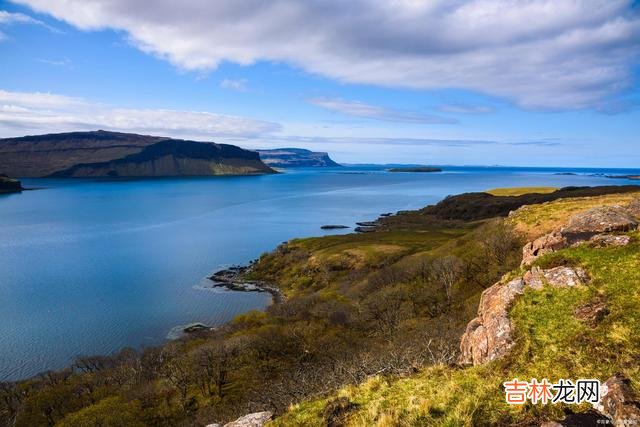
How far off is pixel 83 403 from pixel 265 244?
245ft

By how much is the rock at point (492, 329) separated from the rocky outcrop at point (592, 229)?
3.03m

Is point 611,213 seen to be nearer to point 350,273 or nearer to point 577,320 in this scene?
point 577,320

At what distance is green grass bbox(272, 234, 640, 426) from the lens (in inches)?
452

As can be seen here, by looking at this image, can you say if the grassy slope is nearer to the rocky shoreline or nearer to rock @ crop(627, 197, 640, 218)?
rock @ crop(627, 197, 640, 218)

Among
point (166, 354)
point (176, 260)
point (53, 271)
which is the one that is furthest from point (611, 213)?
point (53, 271)

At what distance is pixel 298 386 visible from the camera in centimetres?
2325

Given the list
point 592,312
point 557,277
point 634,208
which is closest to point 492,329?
point 592,312

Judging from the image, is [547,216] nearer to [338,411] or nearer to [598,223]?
[598,223]

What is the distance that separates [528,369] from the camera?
13.0m

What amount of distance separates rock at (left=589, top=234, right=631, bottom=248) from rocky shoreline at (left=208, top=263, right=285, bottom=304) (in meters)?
52.0

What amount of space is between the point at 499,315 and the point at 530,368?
11.4ft

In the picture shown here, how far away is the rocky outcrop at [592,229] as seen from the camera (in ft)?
67.1

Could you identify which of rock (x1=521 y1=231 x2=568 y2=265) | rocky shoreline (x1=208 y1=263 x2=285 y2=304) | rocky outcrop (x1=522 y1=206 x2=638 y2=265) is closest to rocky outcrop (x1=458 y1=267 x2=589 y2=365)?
rocky outcrop (x1=522 y1=206 x2=638 y2=265)

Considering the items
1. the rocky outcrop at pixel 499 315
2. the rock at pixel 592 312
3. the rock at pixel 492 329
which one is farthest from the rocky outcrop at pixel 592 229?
the rock at pixel 592 312
